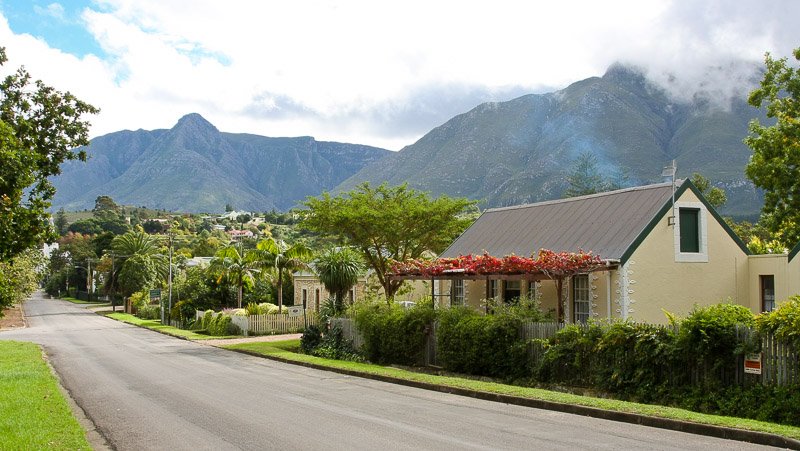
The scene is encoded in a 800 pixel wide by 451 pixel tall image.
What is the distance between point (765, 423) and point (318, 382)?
1098 cm

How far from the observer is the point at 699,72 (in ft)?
471

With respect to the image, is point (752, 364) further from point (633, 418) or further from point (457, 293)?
point (457, 293)

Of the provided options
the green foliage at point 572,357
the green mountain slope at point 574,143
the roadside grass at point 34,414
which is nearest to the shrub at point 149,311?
the roadside grass at point 34,414

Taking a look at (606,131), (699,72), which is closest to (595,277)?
(606,131)

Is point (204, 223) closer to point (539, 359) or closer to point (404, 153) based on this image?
point (404, 153)

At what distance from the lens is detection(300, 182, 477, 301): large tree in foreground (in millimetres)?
30969

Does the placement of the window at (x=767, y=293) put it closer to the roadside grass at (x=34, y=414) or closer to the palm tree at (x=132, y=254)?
the roadside grass at (x=34, y=414)

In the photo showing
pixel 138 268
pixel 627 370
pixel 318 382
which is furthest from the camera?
pixel 138 268

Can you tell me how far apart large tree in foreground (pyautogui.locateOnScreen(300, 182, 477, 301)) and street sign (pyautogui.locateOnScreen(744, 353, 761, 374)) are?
63.4 ft

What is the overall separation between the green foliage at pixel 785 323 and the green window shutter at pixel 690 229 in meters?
9.11

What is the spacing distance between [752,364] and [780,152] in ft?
62.1

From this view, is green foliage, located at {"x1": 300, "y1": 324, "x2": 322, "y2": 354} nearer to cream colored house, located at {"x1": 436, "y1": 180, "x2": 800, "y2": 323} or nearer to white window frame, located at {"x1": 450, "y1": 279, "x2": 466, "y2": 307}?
white window frame, located at {"x1": 450, "y1": 279, "x2": 466, "y2": 307}

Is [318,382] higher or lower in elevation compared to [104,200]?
lower

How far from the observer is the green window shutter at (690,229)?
21.0 metres
